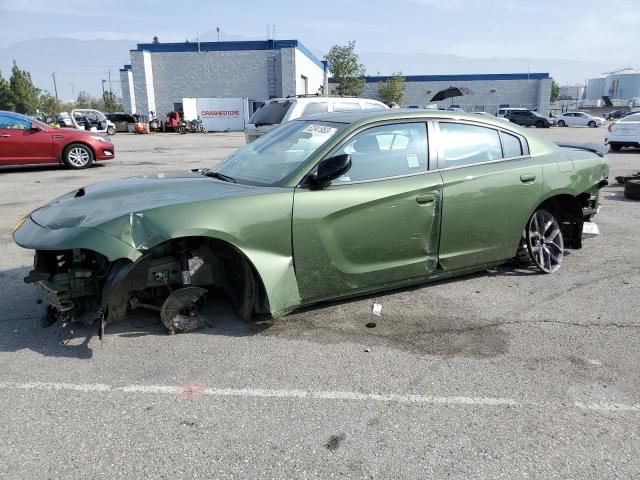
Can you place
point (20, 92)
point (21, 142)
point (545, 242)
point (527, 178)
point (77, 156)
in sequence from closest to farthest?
point (527, 178) → point (545, 242) → point (21, 142) → point (77, 156) → point (20, 92)

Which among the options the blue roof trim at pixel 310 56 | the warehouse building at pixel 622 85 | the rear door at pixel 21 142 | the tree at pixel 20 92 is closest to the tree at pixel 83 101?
the tree at pixel 20 92

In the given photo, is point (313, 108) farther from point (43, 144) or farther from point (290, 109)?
point (43, 144)

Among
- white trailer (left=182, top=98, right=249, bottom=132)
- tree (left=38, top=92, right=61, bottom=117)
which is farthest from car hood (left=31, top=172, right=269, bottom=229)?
tree (left=38, top=92, right=61, bottom=117)

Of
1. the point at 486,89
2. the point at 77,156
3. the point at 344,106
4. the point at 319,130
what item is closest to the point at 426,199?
the point at 319,130

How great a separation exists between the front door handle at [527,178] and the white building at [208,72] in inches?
1663

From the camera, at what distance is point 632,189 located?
9.31 meters

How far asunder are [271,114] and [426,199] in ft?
27.6

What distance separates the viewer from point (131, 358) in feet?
11.7

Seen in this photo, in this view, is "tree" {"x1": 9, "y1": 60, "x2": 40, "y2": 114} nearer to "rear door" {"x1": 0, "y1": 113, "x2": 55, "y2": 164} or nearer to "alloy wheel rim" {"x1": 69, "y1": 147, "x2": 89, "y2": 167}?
"alloy wheel rim" {"x1": 69, "y1": 147, "x2": 89, "y2": 167}

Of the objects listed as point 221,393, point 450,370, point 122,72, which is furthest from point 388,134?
point 122,72

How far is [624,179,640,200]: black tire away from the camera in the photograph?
30.4ft

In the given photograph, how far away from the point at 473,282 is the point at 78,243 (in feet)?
11.5

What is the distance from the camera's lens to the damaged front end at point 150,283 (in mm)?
3594

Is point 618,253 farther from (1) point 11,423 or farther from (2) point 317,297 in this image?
(1) point 11,423
